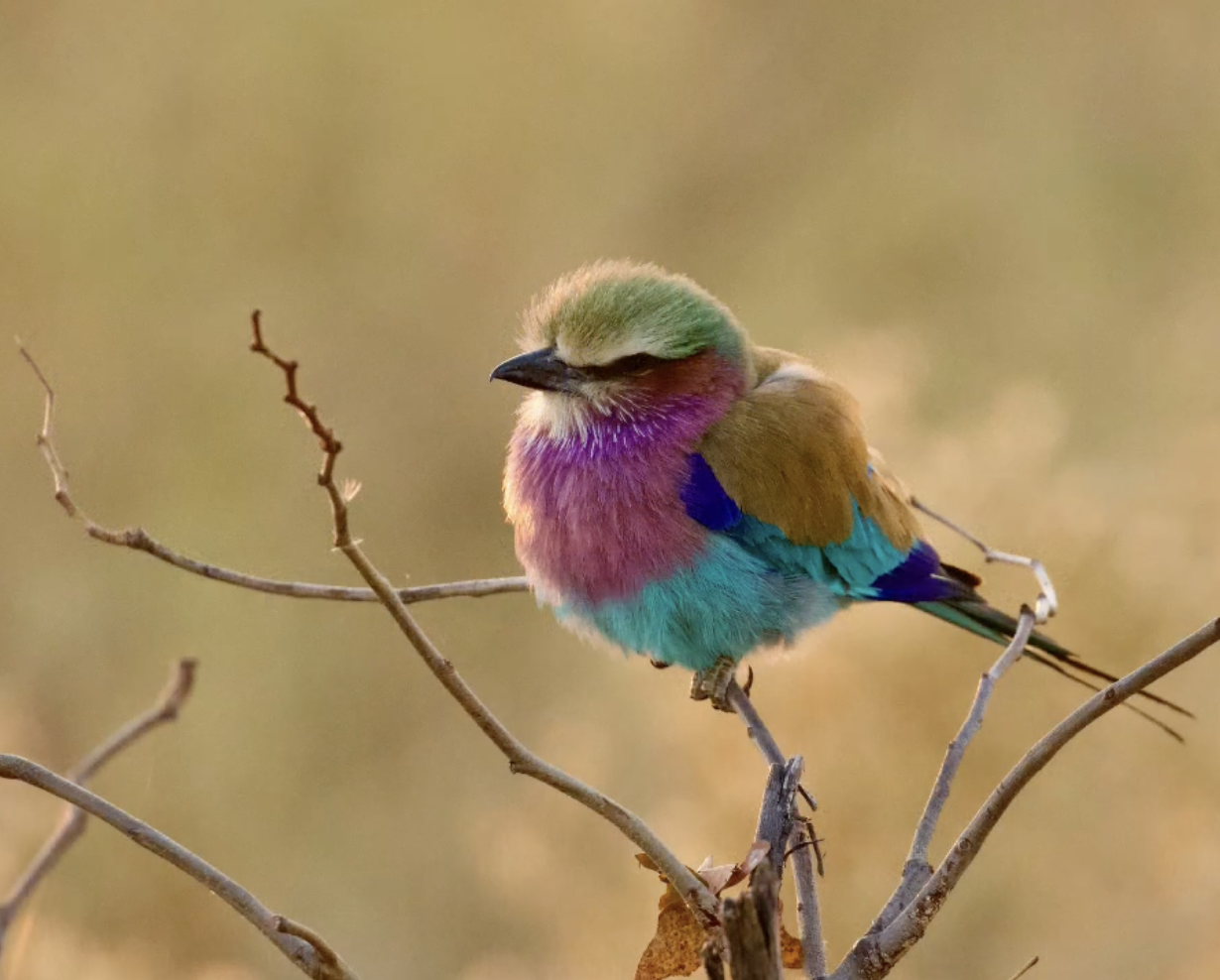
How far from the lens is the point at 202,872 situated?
1537 mm

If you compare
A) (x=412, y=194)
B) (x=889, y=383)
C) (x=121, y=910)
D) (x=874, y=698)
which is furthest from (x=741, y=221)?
(x=121, y=910)

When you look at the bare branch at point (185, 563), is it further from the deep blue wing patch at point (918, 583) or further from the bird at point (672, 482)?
the deep blue wing patch at point (918, 583)

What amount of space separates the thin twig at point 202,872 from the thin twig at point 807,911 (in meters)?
0.48

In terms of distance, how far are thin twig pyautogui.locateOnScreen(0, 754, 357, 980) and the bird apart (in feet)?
3.82

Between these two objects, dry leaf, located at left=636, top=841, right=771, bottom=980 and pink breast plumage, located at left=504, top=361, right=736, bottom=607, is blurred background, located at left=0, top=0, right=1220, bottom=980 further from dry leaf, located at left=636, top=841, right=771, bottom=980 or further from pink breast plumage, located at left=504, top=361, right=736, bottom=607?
dry leaf, located at left=636, top=841, right=771, bottom=980

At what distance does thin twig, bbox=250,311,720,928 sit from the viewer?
1590 millimetres

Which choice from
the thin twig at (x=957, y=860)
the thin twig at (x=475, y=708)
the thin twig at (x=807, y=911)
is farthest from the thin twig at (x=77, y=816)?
the thin twig at (x=957, y=860)

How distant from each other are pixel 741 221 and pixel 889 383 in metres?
2.05

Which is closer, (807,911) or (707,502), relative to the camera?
(807,911)

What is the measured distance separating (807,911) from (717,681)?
94cm

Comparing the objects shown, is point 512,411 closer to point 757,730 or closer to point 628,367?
point 628,367

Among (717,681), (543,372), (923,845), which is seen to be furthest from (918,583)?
(923,845)

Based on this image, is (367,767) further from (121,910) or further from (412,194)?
(412,194)

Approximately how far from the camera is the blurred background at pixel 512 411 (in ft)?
11.3
